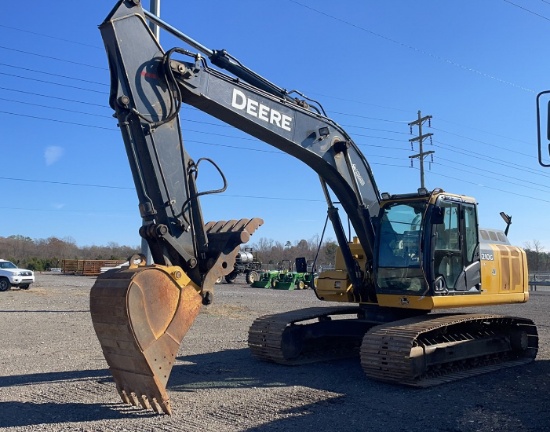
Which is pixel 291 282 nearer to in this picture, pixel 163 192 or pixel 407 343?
pixel 407 343

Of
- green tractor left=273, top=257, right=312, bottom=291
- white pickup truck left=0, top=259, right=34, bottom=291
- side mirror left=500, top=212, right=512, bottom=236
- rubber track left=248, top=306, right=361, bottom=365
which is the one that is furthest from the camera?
green tractor left=273, top=257, right=312, bottom=291

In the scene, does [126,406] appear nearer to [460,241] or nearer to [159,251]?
[159,251]

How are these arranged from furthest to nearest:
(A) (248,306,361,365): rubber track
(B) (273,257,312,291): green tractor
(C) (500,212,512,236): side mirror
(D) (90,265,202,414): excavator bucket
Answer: (B) (273,257,312,291): green tractor
(C) (500,212,512,236): side mirror
(A) (248,306,361,365): rubber track
(D) (90,265,202,414): excavator bucket

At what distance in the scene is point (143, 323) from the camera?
6086mm

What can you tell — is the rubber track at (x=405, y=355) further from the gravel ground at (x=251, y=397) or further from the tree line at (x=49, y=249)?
the tree line at (x=49, y=249)

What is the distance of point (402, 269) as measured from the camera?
30.5ft

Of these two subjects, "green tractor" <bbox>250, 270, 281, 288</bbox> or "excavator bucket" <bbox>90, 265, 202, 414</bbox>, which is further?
"green tractor" <bbox>250, 270, 281, 288</bbox>

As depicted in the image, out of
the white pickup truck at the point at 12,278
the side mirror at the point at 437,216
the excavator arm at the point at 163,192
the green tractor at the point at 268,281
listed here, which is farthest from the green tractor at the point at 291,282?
the excavator arm at the point at 163,192

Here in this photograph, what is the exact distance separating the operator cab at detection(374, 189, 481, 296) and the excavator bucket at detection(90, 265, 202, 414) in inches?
153

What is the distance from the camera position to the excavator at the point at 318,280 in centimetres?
634

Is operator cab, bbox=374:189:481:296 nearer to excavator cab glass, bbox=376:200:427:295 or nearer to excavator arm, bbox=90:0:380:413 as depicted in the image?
excavator cab glass, bbox=376:200:427:295

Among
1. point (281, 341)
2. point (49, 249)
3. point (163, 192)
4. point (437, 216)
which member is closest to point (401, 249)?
point (437, 216)

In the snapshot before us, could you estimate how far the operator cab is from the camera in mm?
9023

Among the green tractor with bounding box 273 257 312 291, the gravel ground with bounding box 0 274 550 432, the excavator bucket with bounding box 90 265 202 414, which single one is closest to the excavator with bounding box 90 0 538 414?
the excavator bucket with bounding box 90 265 202 414
